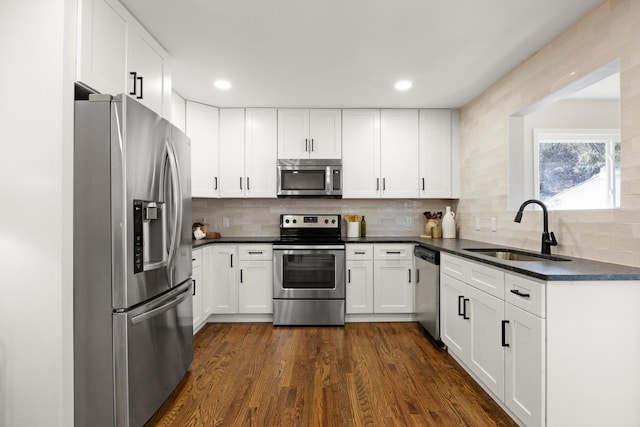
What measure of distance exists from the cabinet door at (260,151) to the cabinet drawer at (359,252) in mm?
1123

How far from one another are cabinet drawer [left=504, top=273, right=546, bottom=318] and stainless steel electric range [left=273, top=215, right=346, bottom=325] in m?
1.87

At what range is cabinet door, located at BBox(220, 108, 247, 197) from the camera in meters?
3.87

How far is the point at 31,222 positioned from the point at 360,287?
9.37 ft

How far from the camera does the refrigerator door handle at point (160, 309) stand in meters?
1.70

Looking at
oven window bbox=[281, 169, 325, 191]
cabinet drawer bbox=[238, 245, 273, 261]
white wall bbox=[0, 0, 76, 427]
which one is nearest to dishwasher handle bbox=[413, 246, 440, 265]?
oven window bbox=[281, 169, 325, 191]

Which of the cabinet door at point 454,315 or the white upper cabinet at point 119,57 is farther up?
the white upper cabinet at point 119,57

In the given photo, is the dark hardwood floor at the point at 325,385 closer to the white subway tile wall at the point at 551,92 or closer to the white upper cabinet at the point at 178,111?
the white subway tile wall at the point at 551,92

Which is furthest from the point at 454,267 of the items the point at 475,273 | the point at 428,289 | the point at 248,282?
the point at 248,282

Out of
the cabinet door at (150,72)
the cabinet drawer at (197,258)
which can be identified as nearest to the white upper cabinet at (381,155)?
the cabinet drawer at (197,258)

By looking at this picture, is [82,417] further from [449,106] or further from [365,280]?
[449,106]

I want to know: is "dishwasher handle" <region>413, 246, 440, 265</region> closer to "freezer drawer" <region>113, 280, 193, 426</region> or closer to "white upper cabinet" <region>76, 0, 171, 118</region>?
"freezer drawer" <region>113, 280, 193, 426</region>

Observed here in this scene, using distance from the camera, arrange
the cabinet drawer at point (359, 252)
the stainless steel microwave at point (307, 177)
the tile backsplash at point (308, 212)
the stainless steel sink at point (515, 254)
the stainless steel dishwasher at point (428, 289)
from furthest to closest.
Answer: the tile backsplash at point (308, 212), the stainless steel microwave at point (307, 177), the cabinet drawer at point (359, 252), the stainless steel dishwasher at point (428, 289), the stainless steel sink at point (515, 254)

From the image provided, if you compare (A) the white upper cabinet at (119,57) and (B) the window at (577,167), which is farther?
(B) the window at (577,167)

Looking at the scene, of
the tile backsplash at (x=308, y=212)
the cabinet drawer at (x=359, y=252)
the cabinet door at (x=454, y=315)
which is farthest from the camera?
the tile backsplash at (x=308, y=212)
